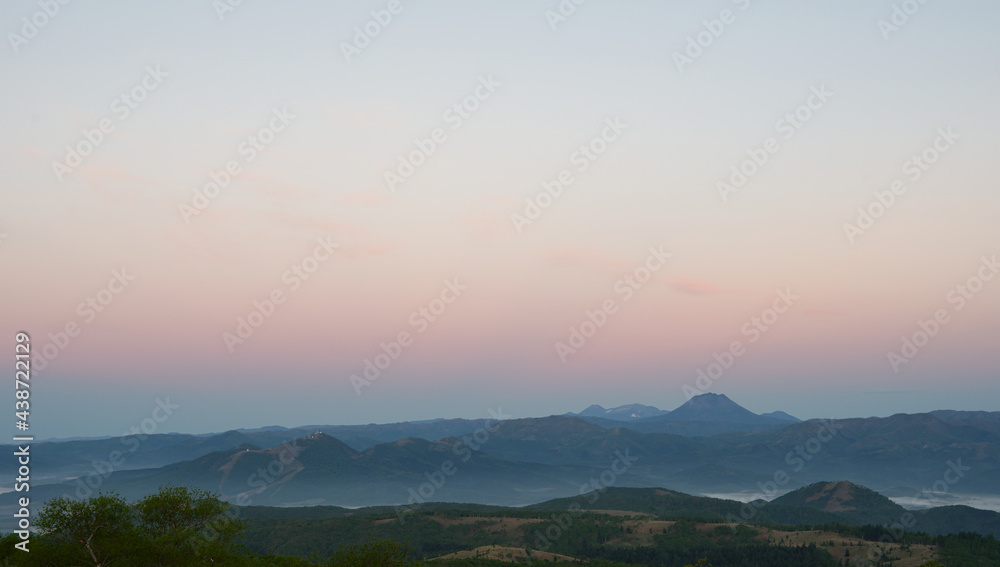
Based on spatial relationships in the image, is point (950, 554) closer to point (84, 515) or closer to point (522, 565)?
point (522, 565)

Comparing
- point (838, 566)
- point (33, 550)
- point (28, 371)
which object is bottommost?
point (838, 566)

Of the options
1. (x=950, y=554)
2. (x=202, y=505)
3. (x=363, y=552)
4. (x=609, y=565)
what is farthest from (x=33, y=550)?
(x=950, y=554)

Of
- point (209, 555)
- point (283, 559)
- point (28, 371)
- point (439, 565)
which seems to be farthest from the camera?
point (439, 565)

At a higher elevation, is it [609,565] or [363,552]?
[363,552]

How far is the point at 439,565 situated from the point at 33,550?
109063mm

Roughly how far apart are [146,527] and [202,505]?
6767 mm

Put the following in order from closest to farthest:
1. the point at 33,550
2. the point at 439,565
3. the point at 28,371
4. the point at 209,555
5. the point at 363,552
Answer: the point at 28,371 < the point at 33,550 < the point at 209,555 < the point at 363,552 < the point at 439,565

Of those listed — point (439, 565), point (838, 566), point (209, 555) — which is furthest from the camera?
point (838, 566)

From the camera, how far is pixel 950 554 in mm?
191500

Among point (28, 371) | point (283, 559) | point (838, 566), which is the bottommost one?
point (838, 566)

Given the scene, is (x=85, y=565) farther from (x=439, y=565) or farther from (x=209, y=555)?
(x=439, y=565)

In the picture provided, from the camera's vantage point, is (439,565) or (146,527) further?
(439,565)

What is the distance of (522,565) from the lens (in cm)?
17388

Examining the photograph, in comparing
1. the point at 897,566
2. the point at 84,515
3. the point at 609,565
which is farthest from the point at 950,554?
the point at 84,515
